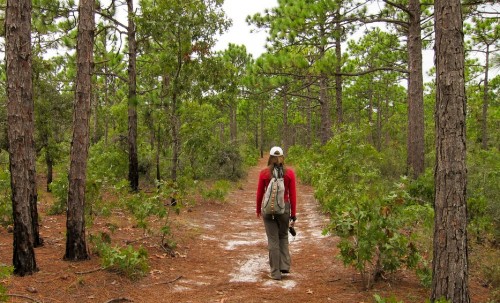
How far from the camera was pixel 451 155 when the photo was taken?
396 centimetres

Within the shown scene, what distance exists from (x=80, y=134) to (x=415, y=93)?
8245mm

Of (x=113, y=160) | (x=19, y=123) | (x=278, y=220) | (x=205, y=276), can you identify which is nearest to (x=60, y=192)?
(x=19, y=123)

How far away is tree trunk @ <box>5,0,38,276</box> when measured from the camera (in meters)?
4.85

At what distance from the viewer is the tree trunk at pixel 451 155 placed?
3957mm

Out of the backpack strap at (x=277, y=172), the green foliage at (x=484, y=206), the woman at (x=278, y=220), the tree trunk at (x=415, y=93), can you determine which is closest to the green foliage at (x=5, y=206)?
the woman at (x=278, y=220)

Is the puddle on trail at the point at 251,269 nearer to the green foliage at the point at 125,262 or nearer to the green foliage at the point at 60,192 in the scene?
the green foliage at the point at 125,262

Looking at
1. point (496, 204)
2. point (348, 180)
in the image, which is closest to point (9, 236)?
point (348, 180)

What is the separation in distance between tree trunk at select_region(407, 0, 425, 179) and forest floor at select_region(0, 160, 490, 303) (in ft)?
13.0

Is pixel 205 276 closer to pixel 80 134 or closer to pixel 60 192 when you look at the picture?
pixel 80 134

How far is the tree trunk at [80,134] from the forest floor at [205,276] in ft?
1.10

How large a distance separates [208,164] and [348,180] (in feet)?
36.1

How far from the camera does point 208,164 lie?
1705 centimetres

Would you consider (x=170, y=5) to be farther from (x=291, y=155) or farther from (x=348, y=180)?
(x=291, y=155)

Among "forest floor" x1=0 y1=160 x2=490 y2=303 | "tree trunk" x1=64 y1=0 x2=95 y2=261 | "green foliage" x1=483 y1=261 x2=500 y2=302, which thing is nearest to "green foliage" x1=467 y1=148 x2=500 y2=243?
"green foliage" x1=483 y1=261 x2=500 y2=302
